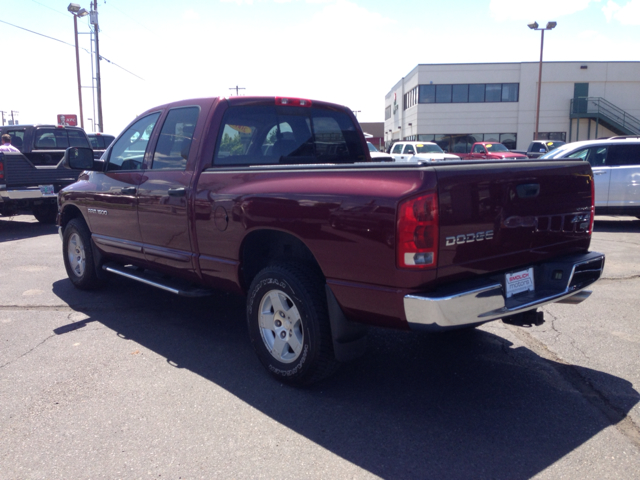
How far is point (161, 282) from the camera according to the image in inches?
196

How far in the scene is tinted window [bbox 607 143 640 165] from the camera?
11414 millimetres

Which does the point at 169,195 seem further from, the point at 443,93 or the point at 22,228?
the point at 443,93

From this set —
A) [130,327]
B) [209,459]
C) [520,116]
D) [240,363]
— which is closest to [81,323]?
[130,327]

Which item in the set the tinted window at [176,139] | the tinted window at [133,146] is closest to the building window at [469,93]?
the tinted window at [133,146]

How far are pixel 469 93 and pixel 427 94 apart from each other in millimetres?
3330

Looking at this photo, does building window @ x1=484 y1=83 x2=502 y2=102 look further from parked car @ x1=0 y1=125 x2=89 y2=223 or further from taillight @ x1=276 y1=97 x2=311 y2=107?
taillight @ x1=276 y1=97 x2=311 y2=107

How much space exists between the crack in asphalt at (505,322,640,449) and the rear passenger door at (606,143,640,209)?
807 cm

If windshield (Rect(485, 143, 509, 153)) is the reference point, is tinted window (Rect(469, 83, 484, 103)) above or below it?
above

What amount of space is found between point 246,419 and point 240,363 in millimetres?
921

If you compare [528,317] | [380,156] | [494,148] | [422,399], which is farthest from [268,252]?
[494,148]

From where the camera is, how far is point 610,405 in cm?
343

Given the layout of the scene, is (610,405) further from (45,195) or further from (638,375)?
(45,195)

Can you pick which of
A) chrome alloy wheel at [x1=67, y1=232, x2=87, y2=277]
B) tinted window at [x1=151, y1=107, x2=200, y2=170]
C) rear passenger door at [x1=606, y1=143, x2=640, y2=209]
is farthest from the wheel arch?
rear passenger door at [x1=606, y1=143, x2=640, y2=209]

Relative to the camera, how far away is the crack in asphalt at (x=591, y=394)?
3135 millimetres
